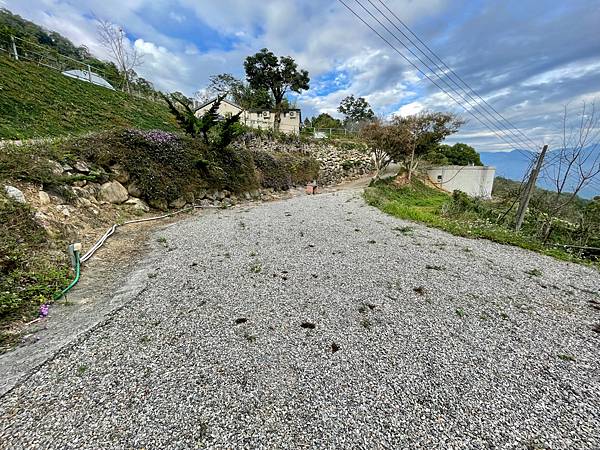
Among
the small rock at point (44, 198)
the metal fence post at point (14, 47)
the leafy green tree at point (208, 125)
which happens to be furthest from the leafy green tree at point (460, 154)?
the metal fence post at point (14, 47)

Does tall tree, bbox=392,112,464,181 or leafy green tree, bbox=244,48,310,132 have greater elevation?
leafy green tree, bbox=244,48,310,132

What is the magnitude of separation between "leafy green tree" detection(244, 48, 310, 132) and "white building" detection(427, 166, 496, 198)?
1481cm

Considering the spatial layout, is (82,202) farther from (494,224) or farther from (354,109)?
(354,109)

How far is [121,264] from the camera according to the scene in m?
3.51

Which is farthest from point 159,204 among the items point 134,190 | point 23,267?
point 23,267

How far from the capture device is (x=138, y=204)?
5.97 m

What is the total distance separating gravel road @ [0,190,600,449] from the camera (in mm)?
1368

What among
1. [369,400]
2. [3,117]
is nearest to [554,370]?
[369,400]

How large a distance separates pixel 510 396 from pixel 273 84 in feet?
92.6

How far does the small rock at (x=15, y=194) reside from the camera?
10.8ft

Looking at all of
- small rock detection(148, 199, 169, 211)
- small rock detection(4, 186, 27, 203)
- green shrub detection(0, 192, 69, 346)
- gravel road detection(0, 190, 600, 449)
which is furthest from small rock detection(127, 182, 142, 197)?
gravel road detection(0, 190, 600, 449)

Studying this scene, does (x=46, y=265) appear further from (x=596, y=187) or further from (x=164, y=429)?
(x=596, y=187)

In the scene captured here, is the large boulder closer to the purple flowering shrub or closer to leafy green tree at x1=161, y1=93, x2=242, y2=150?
the purple flowering shrub

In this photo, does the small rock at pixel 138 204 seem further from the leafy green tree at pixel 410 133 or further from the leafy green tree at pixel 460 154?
the leafy green tree at pixel 460 154
